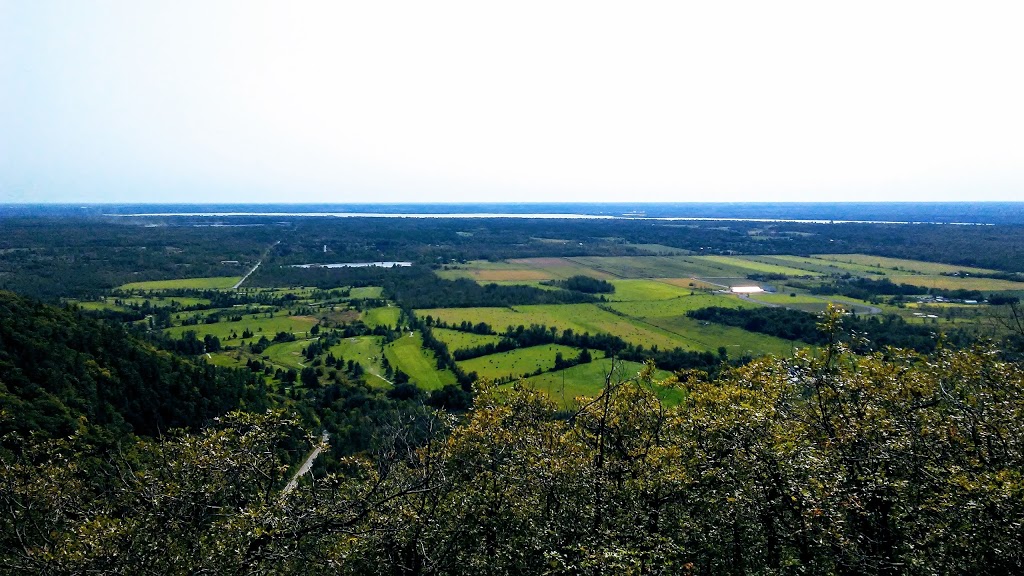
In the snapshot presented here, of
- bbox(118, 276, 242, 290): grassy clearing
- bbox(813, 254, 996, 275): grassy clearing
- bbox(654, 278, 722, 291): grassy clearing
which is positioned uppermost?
bbox(813, 254, 996, 275): grassy clearing

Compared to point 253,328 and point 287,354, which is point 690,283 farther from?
point 253,328

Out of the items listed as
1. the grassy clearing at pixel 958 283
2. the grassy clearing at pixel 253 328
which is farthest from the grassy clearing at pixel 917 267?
the grassy clearing at pixel 253 328

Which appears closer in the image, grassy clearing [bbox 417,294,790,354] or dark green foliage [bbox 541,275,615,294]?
grassy clearing [bbox 417,294,790,354]

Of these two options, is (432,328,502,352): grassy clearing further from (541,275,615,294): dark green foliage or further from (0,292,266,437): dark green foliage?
(541,275,615,294): dark green foliage

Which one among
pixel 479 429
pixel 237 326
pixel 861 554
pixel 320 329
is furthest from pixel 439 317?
pixel 861 554

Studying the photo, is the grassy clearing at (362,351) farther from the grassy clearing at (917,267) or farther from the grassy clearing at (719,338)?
the grassy clearing at (917,267)

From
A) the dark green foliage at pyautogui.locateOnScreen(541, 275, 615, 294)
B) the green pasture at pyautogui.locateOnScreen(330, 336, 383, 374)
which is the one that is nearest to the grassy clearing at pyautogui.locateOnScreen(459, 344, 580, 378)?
the green pasture at pyautogui.locateOnScreen(330, 336, 383, 374)

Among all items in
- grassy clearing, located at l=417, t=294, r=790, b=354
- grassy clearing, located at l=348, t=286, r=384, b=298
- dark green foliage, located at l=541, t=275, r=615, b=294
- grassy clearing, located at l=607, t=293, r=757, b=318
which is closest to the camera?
grassy clearing, located at l=417, t=294, r=790, b=354

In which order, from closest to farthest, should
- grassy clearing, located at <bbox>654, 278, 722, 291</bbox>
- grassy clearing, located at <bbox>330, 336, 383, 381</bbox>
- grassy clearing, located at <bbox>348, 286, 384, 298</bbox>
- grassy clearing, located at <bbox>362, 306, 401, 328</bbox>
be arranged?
grassy clearing, located at <bbox>330, 336, 383, 381</bbox> < grassy clearing, located at <bbox>362, 306, 401, 328</bbox> < grassy clearing, located at <bbox>654, 278, 722, 291</bbox> < grassy clearing, located at <bbox>348, 286, 384, 298</bbox>
